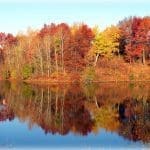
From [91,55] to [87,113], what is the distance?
37.5 m

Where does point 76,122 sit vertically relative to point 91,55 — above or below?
below

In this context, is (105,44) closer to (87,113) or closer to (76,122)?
(87,113)

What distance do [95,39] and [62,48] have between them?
527 centimetres

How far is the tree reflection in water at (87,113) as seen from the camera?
2341 centimetres

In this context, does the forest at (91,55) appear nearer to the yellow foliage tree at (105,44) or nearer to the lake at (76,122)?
the yellow foliage tree at (105,44)

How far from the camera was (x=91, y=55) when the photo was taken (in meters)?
66.8

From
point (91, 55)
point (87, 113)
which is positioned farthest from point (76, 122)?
point (91, 55)

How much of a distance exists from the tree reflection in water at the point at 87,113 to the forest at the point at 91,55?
21046 millimetres

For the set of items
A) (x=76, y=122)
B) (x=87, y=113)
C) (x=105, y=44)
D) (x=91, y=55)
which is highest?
(x=105, y=44)

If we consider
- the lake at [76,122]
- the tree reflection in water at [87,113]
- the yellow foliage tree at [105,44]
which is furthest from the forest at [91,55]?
the lake at [76,122]

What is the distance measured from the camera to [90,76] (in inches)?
2435

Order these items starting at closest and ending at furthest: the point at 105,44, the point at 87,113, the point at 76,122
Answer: the point at 76,122 → the point at 87,113 → the point at 105,44

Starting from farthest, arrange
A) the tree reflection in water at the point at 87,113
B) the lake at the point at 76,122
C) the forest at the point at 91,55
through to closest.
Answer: the forest at the point at 91,55 < the tree reflection in water at the point at 87,113 < the lake at the point at 76,122

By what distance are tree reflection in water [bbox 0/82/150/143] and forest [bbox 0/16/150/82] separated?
21.0m
